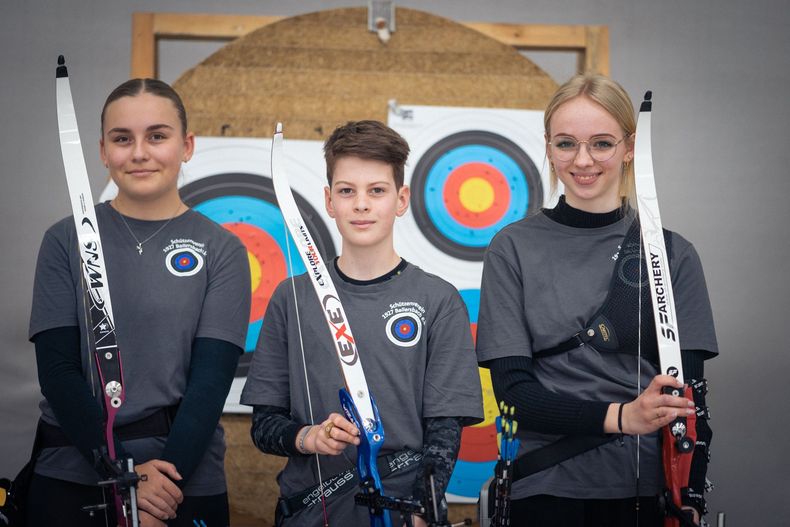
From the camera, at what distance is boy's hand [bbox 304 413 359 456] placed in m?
1.39

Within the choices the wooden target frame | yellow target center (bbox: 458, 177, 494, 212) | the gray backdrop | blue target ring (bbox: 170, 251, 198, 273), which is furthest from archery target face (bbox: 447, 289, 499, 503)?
blue target ring (bbox: 170, 251, 198, 273)

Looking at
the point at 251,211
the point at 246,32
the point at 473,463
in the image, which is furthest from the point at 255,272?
the point at 473,463

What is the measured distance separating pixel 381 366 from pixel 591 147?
0.55m

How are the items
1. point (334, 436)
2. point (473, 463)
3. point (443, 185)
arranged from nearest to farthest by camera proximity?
point (334, 436)
point (473, 463)
point (443, 185)

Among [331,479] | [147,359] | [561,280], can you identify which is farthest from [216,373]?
[561,280]

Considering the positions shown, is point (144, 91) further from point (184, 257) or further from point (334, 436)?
point (334, 436)

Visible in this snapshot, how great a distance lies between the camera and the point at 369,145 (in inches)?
65.1

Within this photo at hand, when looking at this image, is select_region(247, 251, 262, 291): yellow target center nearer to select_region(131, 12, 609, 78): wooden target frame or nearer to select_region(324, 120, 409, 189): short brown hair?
select_region(131, 12, 609, 78): wooden target frame

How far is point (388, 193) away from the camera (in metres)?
1.66

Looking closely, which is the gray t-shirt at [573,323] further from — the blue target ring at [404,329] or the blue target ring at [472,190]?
the blue target ring at [472,190]

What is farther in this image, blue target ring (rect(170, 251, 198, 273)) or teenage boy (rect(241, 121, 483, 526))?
blue target ring (rect(170, 251, 198, 273))

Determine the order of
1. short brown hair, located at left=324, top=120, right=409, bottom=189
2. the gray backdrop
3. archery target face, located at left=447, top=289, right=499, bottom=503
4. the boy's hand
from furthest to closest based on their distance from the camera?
the gray backdrop → archery target face, located at left=447, top=289, right=499, bottom=503 → short brown hair, located at left=324, top=120, right=409, bottom=189 → the boy's hand

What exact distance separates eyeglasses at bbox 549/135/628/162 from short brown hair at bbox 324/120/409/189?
0.29m

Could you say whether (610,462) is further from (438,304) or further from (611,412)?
(438,304)
